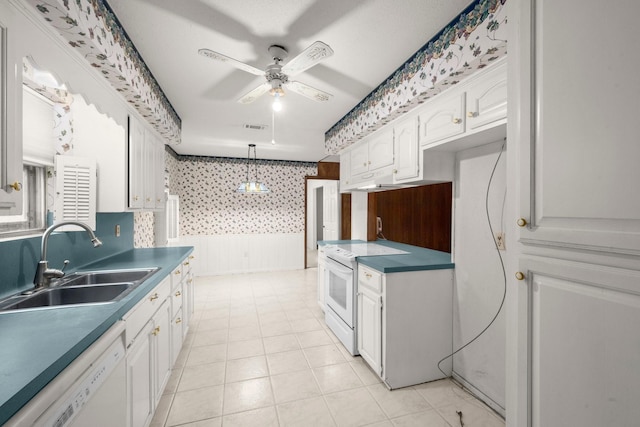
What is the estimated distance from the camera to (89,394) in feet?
2.98

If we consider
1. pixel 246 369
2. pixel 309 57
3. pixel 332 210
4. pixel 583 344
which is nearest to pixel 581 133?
pixel 583 344

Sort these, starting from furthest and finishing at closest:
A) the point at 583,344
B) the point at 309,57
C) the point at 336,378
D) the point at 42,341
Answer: the point at 336,378 → the point at 309,57 → the point at 42,341 → the point at 583,344

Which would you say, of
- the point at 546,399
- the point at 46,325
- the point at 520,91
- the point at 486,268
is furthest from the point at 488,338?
the point at 46,325

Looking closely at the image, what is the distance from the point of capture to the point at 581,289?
73 centimetres

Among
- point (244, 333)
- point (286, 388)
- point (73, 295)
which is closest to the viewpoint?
point (73, 295)

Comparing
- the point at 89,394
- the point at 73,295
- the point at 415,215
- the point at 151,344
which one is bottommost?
the point at 151,344

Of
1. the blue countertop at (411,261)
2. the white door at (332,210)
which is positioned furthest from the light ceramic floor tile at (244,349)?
the white door at (332,210)

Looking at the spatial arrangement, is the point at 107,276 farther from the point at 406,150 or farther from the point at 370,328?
the point at 406,150

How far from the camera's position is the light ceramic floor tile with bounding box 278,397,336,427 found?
1678mm

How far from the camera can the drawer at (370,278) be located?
80.6 inches

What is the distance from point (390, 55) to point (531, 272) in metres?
1.67

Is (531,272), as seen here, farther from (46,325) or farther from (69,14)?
(69,14)

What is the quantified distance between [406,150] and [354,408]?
1936 millimetres

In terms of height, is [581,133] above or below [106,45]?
below
